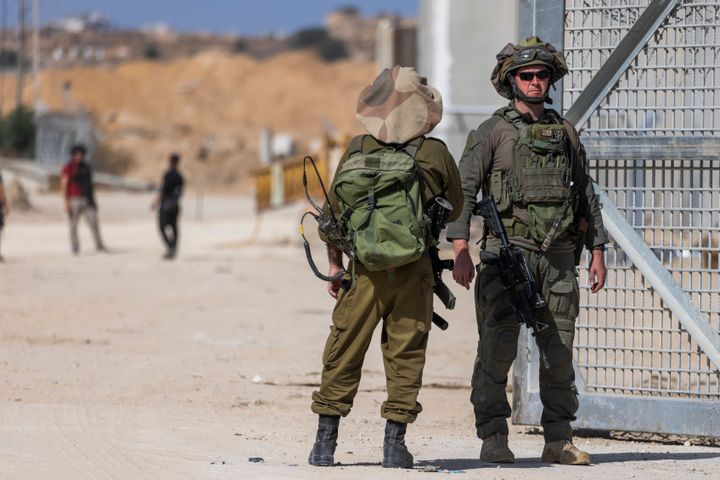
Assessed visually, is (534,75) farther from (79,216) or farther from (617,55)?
(79,216)

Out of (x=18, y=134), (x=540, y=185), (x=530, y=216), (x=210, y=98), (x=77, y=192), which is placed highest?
(x=210, y=98)

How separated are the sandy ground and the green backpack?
92cm

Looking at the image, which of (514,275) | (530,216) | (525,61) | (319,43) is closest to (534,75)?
(525,61)

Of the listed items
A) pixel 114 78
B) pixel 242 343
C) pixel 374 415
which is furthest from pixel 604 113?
pixel 114 78

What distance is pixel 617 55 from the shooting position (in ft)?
23.9

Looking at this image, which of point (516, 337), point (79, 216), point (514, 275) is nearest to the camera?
point (514, 275)

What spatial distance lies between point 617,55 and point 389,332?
2.17 meters

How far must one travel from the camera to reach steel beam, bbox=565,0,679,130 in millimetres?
7223

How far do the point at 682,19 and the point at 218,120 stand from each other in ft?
234

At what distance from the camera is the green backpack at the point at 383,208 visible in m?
5.75

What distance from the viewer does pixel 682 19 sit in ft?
23.8

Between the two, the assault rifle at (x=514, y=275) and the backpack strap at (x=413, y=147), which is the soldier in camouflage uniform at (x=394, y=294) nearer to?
the backpack strap at (x=413, y=147)

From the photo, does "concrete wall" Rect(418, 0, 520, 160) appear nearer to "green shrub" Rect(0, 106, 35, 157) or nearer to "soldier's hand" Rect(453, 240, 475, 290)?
"soldier's hand" Rect(453, 240, 475, 290)

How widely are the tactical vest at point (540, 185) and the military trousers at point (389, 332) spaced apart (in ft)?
1.75
